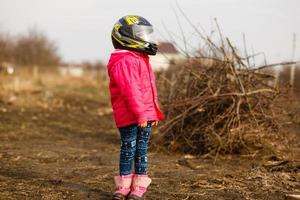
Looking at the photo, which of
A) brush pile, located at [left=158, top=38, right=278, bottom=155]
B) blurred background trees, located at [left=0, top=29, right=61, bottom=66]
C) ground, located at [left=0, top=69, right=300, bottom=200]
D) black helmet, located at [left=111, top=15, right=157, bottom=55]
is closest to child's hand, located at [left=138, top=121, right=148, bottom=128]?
black helmet, located at [left=111, top=15, right=157, bottom=55]

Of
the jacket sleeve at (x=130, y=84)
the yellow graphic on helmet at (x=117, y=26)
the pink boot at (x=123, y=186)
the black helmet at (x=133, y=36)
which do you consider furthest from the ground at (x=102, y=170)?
the yellow graphic on helmet at (x=117, y=26)

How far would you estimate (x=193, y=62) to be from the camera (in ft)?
22.8

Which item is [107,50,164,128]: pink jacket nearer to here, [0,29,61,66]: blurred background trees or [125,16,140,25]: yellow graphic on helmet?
[125,16,140,25]: yellow graphic on helmet

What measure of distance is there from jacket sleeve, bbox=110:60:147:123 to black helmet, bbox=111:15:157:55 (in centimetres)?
17

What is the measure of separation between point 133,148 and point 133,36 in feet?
2.92

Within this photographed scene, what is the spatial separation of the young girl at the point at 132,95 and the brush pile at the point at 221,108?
2.46 meters

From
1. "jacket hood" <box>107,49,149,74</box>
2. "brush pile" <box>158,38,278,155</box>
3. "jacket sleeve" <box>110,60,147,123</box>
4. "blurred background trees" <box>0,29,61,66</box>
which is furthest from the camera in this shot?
"blurred background trees" <box>0,29,61,66</box>

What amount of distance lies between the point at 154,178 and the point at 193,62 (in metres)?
2.59

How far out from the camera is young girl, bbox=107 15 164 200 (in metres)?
3.68

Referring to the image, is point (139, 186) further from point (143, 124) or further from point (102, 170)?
point (102, 170)

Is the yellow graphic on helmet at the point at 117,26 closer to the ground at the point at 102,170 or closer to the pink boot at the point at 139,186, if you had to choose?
the pink boot at the point at 139,186

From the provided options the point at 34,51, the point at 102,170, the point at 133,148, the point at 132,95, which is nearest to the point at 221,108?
the point at 102,170

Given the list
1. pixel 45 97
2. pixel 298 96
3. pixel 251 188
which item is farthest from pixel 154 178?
pixel 45 97

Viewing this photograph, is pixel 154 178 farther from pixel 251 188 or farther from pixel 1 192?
pixel 1 192
